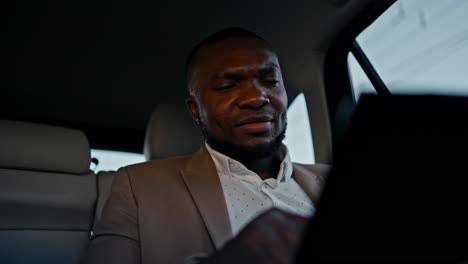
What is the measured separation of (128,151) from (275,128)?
150 cm

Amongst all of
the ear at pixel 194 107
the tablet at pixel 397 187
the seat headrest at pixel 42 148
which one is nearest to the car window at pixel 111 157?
the seat headrest at pixel 42 148

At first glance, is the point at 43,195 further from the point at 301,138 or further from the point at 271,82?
the point at 301,138

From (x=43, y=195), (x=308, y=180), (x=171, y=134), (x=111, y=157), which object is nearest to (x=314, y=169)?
(x=308, y=180)

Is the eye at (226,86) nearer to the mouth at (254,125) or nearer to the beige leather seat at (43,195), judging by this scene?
the mouth at (254,125)

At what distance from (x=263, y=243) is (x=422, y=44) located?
1.50 m

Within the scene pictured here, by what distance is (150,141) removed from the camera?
1.92 meters

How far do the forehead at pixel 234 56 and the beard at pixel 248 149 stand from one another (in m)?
0.23

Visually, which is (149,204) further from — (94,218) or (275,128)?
(94,218)

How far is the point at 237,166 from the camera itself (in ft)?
4.79

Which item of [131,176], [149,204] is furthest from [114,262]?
[131,176]

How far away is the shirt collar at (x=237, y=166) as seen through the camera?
146 cm

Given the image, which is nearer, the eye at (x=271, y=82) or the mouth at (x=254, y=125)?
the mouth at (x=254, y=125)

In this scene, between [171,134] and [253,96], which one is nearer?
[253,96]

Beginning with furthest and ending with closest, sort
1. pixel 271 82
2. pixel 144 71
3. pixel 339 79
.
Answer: pixel 144 71, pixel 339 79, pixel 271 82
